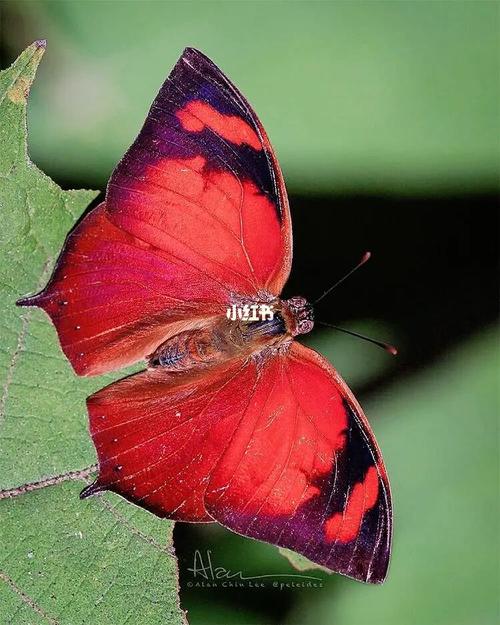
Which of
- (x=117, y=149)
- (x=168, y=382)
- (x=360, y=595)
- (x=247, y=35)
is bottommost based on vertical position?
(x=360, y=595)

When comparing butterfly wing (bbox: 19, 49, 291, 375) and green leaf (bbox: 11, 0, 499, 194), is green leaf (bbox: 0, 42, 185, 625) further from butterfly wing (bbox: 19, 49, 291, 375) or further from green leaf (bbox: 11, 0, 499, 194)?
green leaf (bbox: 11, 0, 499, 194)

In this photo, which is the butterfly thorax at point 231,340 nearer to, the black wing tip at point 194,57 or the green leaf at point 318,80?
the black wing tip at point 194,57

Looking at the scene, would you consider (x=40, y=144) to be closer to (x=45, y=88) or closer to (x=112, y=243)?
(x=45, y=88)

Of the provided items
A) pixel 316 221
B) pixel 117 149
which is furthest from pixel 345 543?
pixel 117 149

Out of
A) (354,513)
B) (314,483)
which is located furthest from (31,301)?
(354,513)
